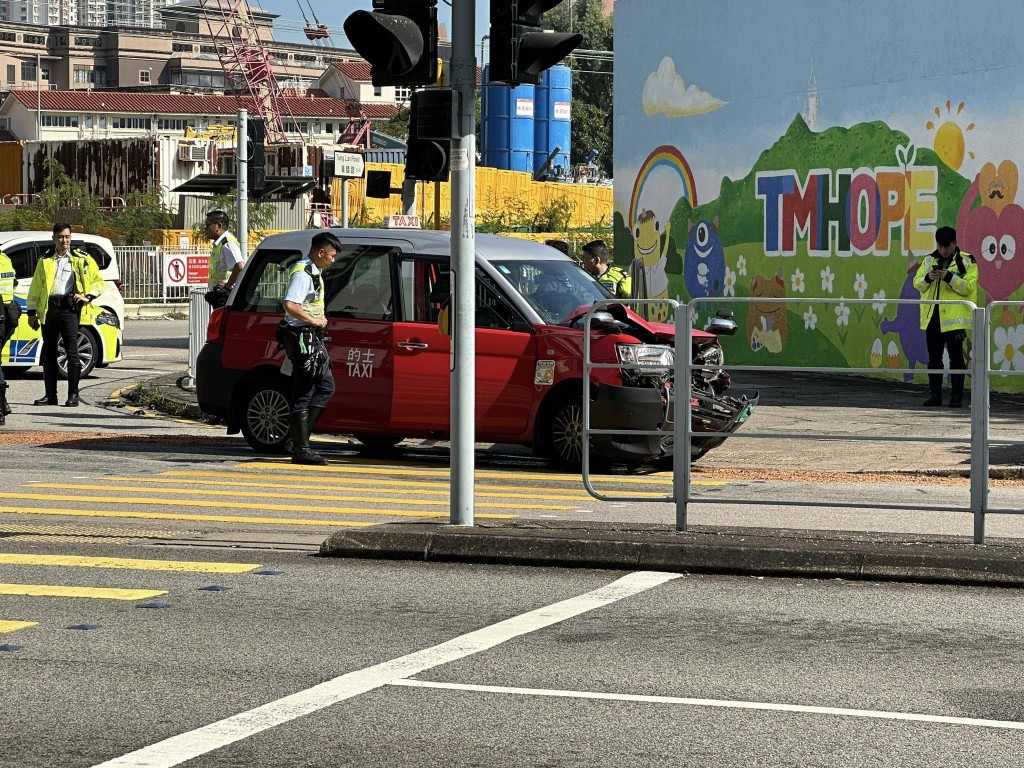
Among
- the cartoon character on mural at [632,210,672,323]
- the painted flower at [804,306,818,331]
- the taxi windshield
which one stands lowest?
the painted flower at [804,306,818,331]

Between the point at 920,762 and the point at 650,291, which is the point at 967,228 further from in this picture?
the point at 920,762

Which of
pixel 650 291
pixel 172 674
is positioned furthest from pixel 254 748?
pixel 650 291

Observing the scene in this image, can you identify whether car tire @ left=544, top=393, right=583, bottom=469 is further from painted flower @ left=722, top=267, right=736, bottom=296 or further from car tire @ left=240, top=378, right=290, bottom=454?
painted flower @ left=722, top=267, right=736, bottom=296

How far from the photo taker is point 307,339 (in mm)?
14117

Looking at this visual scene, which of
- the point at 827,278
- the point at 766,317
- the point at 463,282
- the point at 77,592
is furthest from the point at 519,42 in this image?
the point at 827,278

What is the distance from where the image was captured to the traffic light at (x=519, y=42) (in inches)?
371

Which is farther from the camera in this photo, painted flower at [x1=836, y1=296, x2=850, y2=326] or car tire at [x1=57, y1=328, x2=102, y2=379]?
car tire at [x1=57, y1=328, x2=102, y2=379]

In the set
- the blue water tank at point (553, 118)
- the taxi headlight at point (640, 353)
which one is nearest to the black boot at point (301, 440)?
the taxi headlight at point (640, 353)

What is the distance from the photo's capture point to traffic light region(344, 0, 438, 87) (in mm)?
9297

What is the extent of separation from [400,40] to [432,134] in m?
0.60

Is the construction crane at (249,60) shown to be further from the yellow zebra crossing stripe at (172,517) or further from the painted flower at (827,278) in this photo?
the yellow zebra crossing stripe at (172,517)

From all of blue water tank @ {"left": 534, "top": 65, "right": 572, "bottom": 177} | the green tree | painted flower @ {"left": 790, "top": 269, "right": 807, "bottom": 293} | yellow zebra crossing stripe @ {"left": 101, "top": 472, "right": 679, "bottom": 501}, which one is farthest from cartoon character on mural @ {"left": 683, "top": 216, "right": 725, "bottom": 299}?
the green tree

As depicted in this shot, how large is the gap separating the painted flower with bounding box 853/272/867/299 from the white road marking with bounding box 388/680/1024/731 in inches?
670

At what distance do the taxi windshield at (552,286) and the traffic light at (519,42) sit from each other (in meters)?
4.75
